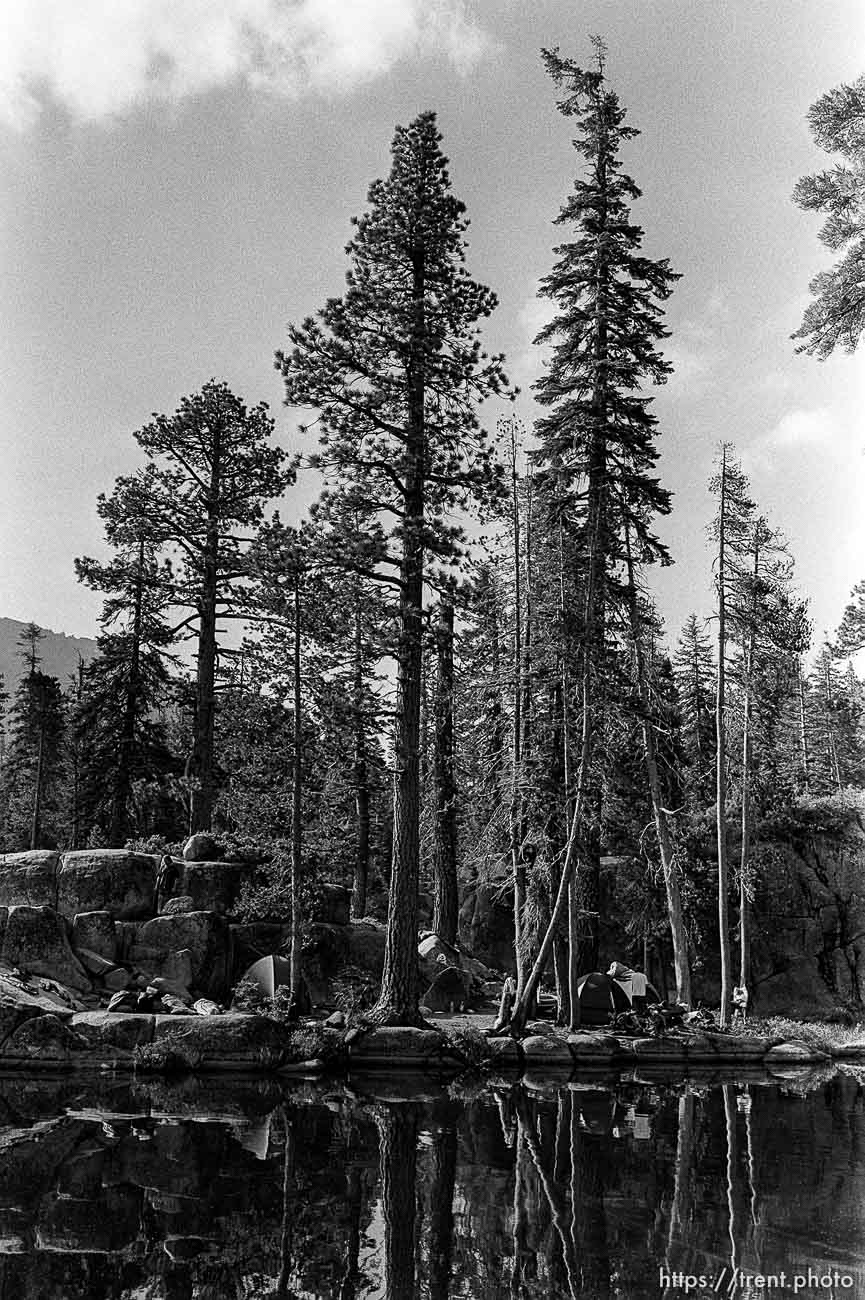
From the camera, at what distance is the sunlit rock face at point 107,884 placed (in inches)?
987

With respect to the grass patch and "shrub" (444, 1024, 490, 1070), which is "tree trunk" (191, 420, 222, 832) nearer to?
"shrub" (444, 1024, 490, 1070)

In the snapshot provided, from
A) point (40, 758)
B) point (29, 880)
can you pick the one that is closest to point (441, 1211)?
point (29, 880)

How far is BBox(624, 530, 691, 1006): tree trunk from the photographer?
23.5 metres

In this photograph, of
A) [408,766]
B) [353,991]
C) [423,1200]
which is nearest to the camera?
[423,1200]

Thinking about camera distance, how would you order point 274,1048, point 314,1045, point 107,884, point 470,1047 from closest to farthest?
point 274,1048 → point 314,1045 → point 470,1047 → point 107,884

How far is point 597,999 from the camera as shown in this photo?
23609mm

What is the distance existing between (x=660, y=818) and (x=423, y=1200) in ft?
54.6

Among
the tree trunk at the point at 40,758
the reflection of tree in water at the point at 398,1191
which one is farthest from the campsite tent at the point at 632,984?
the tree trunk at the point at 40,758

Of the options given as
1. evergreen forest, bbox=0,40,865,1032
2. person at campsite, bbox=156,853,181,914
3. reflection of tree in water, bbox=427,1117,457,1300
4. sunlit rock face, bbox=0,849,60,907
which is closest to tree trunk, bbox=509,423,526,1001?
evergreen forest, bbox=0,40,865,1032

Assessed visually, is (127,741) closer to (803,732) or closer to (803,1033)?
(803,1033)

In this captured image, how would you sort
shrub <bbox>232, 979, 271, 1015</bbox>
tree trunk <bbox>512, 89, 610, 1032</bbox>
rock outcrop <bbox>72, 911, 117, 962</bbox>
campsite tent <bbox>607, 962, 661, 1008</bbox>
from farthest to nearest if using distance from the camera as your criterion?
campsite tent <bbox>607, 962, 661, 1008</bbox>, rock outcrop <bbox>72, 911, 117, 962</bbox>, shrub <bbox>232, 979, 271, 1015</bbox>, tree trunk <bbox>512, 89, 610, 1032</bbox>

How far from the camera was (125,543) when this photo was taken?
30.8 m

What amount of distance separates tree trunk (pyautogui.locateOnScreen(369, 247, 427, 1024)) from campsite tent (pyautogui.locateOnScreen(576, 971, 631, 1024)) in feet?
18.1

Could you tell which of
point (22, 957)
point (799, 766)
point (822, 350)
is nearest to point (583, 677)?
point (822, 350)
